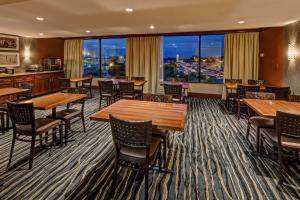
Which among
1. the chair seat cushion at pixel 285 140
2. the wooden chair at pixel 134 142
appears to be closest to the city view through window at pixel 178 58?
the chair seat cushion at pixel 285 140

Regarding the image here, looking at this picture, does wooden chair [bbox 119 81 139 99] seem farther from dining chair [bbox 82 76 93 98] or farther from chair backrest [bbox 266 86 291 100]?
chair backrest [bbox 266 86 291 100]

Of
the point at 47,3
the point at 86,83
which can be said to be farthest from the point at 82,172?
the point at 86,83

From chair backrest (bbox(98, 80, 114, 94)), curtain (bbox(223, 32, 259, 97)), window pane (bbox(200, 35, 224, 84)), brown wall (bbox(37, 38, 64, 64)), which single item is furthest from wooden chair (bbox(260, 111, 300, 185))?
brown wall (bbox(37, 38, 64, 64))

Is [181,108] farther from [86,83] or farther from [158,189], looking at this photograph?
[86,83]

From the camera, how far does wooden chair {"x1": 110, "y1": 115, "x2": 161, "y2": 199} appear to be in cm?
200

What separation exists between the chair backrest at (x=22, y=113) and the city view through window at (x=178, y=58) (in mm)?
5340

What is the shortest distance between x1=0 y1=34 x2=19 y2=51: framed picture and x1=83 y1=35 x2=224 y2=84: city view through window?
9.16 ft

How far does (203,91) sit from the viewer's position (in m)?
8.46

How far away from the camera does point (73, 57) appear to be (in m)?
9.93

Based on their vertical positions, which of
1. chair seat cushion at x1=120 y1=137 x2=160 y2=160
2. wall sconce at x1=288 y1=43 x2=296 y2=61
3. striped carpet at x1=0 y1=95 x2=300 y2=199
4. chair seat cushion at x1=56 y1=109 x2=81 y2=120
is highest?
wall sconce at x1=288 y1=43 x2=296 y2=61

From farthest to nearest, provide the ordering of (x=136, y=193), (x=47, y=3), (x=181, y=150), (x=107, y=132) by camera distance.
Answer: (x=107, y=132) → (x=47, y=3) → (x=181, y=150) → (x=136, y=193)

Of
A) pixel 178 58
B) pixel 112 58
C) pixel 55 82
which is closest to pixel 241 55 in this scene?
pixel 178 58

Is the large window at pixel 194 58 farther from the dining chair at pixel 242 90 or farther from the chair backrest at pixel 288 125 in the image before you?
the chair backrest at pixel 288 125

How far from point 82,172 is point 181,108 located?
1584 mm
